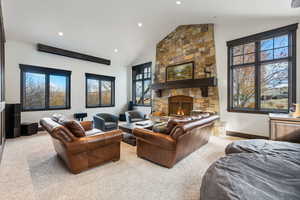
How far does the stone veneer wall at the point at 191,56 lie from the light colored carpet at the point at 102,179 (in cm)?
259

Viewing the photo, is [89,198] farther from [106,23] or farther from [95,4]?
[106,23]

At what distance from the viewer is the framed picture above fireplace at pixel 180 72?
18.9 feet

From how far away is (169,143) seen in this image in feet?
8.04

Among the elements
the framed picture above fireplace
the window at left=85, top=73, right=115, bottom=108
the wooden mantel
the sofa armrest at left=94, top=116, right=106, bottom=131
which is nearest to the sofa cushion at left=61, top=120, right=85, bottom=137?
the sofa armrest at left=94, top=116, right=106, bottom=131

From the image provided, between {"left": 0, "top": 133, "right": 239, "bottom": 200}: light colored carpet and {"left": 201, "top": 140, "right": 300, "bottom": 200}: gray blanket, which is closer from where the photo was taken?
{"left": 201, "top": 140, "right": 300, "bottom": 200}: gray blanket

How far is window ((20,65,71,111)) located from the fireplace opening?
4.49m


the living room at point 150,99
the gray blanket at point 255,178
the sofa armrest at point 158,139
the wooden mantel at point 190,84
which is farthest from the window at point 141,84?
the gray blanket at point 255,178

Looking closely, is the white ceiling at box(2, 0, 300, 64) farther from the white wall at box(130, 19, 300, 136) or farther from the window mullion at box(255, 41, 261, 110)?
the window mullion at box(255, 41, 261, 110)

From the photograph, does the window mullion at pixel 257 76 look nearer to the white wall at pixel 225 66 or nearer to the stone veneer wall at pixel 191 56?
the white wall at pixel 225 66

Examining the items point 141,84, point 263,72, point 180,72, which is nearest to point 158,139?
point 263,72

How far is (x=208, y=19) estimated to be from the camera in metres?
4.86

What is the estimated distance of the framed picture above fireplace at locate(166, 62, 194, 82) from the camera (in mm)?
5762

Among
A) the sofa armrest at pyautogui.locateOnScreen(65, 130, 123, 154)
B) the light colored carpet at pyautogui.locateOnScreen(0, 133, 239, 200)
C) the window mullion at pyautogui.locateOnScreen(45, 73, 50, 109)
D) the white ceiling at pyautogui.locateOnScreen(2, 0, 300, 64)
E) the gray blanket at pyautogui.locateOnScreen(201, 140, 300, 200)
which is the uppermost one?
the white ceiling at pyautogui.locateOnScreen(2, 0, 300, 64)

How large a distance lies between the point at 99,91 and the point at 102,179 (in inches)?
210
